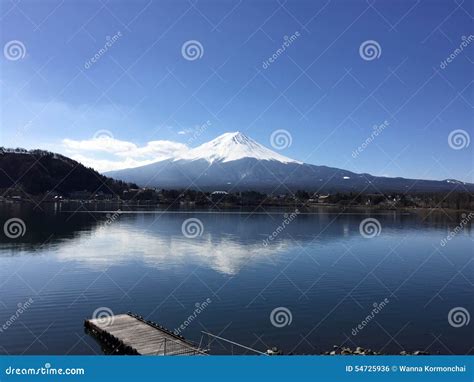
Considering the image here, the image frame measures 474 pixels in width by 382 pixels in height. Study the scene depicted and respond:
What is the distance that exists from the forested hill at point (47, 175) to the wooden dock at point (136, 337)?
386 ft

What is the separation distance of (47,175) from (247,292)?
124154 millimetres

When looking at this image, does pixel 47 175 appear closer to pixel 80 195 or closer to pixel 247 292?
pixel 80 195

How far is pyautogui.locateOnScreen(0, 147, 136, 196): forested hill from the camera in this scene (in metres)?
124

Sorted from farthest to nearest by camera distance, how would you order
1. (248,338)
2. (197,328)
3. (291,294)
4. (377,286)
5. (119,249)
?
(119,249) → (377,286) → (291,294) → (197,328) → (248,338)

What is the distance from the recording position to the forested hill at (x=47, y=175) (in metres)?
124

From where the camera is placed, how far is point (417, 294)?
2427cm

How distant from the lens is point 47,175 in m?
134

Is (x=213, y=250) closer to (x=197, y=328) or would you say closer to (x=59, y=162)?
(x=197, y=328)

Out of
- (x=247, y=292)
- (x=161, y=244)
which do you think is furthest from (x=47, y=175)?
(x=247, y=292)

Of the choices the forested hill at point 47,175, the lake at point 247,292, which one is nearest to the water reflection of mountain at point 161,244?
the lake at point 247,292

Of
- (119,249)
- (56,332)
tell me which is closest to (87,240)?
(119,249)

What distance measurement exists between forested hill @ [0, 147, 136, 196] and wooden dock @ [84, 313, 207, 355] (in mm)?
117690

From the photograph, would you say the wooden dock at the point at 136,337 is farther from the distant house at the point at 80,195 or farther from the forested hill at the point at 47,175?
the distant house at the point at 80,195

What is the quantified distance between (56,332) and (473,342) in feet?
50.5
